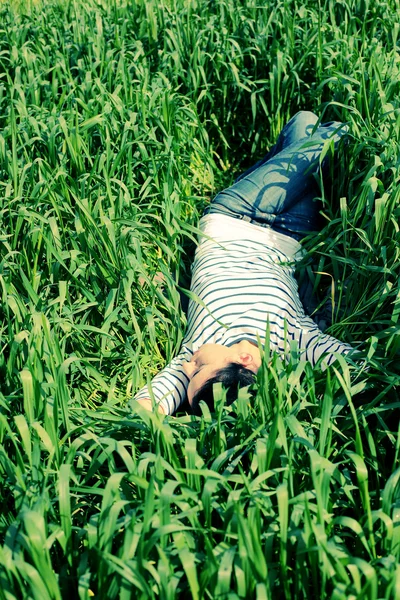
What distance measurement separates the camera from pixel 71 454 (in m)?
1.55

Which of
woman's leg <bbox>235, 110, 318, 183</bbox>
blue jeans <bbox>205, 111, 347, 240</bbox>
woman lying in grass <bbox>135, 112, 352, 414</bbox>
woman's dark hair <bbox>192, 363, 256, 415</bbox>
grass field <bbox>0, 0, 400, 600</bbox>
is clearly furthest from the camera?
woman's leg <bbox>235, 110, 318, 183</bbox>

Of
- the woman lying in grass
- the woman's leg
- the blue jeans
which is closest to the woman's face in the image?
the woman lying in grass

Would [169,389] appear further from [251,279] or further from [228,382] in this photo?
[251,279]

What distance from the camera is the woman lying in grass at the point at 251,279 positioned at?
199 centimetres

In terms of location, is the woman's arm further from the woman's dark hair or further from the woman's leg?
the woman's leg

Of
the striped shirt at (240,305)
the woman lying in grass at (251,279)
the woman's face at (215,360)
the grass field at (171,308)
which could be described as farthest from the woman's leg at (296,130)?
the woman's face at (215,360)

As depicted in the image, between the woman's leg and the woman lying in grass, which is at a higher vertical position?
the woman's leg

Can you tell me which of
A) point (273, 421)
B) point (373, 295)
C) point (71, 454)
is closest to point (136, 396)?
point (71, 454)

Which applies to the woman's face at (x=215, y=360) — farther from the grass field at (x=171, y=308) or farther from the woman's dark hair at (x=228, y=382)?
the grass field at (x=171, y=308)

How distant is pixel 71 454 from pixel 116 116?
1.80 metres

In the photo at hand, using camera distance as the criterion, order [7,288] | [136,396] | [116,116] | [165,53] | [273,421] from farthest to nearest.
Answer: [165,53]
[116,116]
[7,288]
[136,396]
[273,421]

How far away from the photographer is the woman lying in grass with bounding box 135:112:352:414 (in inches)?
78.5

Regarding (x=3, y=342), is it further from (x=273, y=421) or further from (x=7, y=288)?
(x=273, y=421)

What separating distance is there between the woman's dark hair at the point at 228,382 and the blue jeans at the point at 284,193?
95cm
